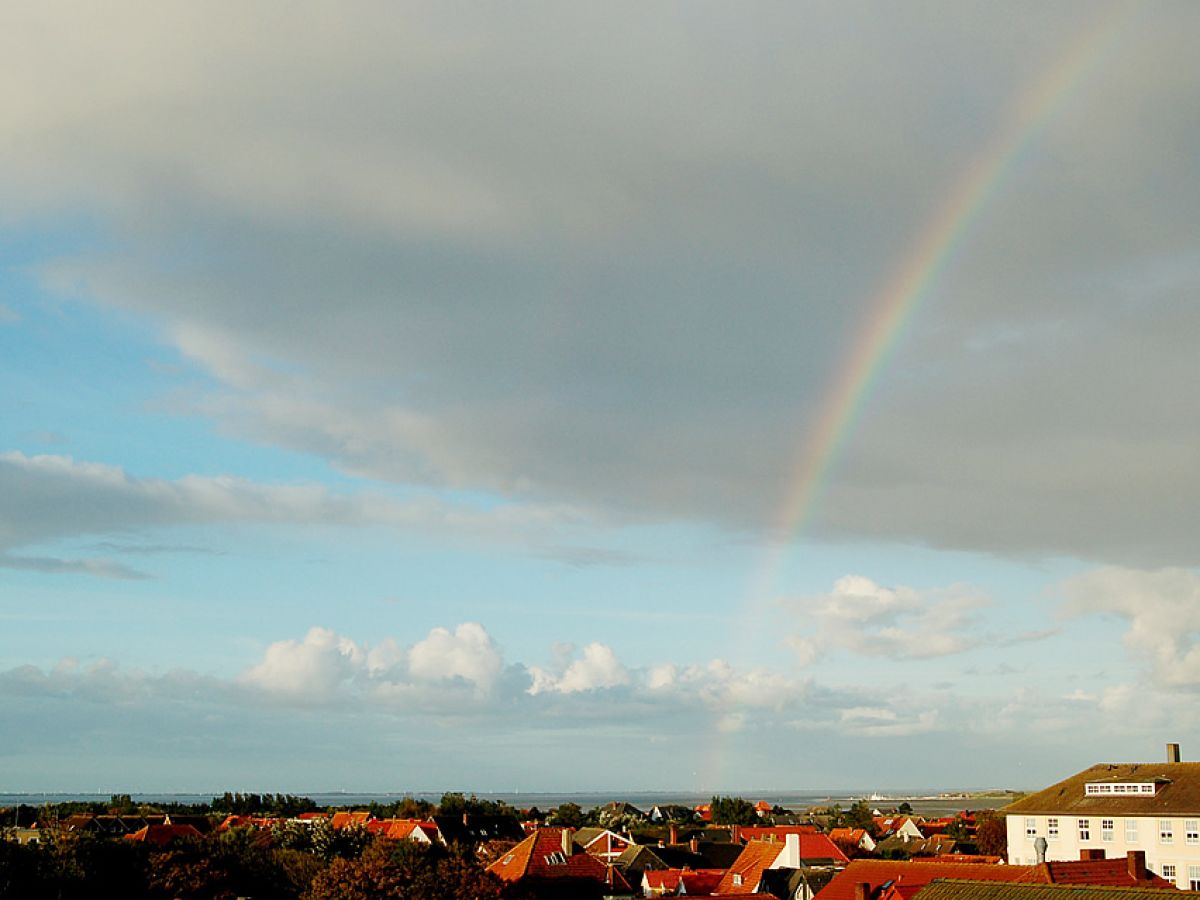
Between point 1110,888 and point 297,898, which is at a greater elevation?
point 1110,888

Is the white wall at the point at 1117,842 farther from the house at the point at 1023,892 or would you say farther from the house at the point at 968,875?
the house at the point at 1023,892

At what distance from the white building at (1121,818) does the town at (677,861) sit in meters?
0.10

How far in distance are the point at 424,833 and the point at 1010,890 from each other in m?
89.9

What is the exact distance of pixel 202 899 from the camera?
219 feet

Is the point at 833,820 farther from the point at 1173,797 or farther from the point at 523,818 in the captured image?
the point at 1173,797

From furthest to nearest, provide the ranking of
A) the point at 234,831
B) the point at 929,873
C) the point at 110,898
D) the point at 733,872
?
1. the point at 234,831
2. the point at 733,872
3. the point at 110,898
4. the point at 929,873

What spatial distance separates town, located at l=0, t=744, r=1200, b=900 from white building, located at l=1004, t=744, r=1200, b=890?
0.31 feet

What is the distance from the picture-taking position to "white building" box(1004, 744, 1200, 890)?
85062 mm

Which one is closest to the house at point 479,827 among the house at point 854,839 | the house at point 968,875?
the house at point 854,839

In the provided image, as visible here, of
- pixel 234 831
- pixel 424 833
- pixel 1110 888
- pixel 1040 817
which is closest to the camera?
pixel 1110 888

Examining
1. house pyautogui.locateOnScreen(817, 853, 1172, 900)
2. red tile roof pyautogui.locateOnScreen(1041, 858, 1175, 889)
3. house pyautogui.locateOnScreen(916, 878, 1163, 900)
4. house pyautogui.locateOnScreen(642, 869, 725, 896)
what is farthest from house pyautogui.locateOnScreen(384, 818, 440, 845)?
house pyautogui.locateOnScreen(916, 878, 1163, 900)

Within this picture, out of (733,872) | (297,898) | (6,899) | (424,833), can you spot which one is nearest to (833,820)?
(424,833)

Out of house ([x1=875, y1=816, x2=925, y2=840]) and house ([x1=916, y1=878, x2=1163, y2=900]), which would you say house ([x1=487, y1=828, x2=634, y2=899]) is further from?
house ([x1=875, y1=816, x2=925, y2=840])

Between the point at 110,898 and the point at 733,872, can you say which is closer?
the point at 110,898
